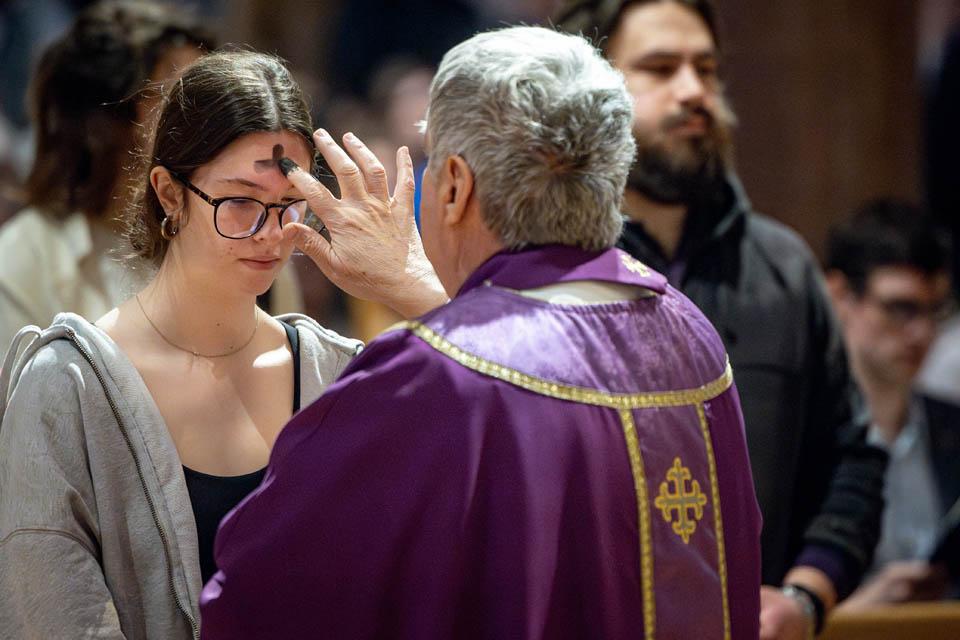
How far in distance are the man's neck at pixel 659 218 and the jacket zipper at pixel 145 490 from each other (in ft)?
4.77

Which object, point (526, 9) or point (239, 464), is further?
point (526, 9)

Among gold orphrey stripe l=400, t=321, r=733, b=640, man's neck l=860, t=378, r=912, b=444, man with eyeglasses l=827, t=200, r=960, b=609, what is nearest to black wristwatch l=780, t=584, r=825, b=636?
gold orphrey stripe l=400, t=321, r=733, b=640

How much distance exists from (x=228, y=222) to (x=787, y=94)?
12.0 ft

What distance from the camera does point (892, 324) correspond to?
4.52m

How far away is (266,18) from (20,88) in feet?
4.13

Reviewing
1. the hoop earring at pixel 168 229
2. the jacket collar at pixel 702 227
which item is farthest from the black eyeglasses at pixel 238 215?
the jacket collar at pixel 702 227

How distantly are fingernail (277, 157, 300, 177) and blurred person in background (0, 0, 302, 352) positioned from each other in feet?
3.93

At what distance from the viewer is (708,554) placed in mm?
2154

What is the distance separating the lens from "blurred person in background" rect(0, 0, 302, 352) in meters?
3.51

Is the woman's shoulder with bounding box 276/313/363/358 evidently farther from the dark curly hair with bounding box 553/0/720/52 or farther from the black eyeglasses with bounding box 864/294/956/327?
the black eyeglasses with bounding box 864/294/956/327

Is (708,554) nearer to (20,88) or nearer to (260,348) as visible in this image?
(260,348)

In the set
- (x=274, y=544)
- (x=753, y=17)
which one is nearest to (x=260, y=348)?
(x=274, y=544)

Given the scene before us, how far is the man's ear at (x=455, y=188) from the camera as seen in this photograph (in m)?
2.16

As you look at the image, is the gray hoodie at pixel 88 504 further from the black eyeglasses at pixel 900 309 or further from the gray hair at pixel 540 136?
the black eyeglasses at pixel 900 309
